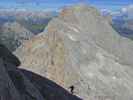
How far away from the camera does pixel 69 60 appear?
27359mm

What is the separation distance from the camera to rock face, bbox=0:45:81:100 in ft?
48.6

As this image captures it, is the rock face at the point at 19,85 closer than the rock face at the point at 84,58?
Yes

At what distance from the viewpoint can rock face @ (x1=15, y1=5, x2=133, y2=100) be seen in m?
26.3

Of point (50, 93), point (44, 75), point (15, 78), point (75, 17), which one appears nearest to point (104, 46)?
point (75, 17)

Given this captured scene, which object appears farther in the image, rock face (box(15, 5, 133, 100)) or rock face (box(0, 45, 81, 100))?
rock face (box(15, 5, 133, 100))

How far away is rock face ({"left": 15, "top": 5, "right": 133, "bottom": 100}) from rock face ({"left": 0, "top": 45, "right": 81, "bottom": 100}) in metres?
2.12

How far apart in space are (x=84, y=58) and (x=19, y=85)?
1064 cm

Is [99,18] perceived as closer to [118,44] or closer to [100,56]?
[118,44]

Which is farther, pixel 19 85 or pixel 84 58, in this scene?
pixel 84 58

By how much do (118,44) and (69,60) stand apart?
19.0ft

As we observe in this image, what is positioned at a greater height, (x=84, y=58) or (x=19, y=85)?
(x=19, y=85)

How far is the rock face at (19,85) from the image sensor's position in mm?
14807

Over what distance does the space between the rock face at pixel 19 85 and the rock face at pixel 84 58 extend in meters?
2.12

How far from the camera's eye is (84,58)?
27797mm
